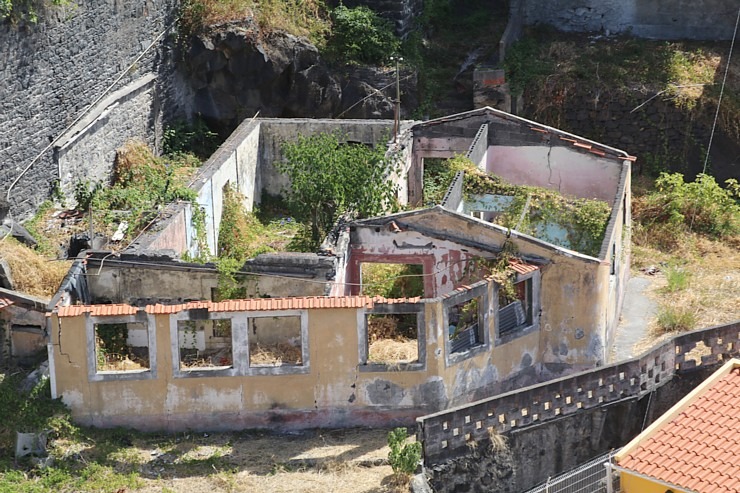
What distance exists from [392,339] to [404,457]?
3.11m

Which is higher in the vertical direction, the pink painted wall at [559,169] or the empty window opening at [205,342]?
the pink painted wall at [559,169]

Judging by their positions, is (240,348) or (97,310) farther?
(240,348)

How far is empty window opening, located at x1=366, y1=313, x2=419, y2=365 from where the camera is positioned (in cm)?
2078

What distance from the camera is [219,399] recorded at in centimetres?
2011

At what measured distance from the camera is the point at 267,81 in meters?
30.3

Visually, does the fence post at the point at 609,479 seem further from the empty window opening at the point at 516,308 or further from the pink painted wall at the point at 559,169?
the pink painted wall at the point at 559,169

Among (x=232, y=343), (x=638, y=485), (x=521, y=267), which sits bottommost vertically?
(x=638, y=485)

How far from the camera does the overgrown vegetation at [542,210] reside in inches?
914

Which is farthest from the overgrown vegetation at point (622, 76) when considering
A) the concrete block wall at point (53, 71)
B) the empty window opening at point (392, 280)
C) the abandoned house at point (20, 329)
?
the abandoned house at point (20, 329)

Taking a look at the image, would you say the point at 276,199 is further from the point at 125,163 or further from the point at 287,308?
the point at 287,308

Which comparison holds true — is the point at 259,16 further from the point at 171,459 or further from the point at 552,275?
the point at 171,459

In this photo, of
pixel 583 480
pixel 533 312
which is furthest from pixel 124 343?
pixel 583 480

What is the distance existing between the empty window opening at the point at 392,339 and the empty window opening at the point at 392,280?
1.78 ft

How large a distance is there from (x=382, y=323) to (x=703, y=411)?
16.2 ft
